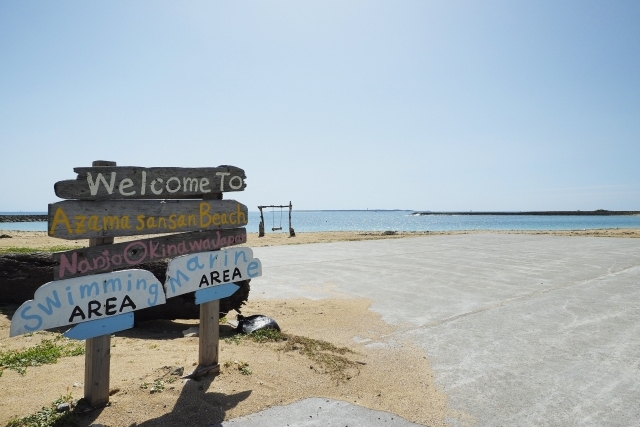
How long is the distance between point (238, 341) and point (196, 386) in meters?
1.48

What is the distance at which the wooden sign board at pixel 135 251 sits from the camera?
11.4ft

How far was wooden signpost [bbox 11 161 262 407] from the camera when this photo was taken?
11.3 ft

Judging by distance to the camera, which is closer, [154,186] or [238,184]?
[154,186]

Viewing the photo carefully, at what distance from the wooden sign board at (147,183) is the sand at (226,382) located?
1.83 metres

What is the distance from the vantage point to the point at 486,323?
6.64 metres

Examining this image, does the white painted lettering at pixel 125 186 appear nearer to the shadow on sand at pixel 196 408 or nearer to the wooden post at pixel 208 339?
the wooden post at pixel 208 339

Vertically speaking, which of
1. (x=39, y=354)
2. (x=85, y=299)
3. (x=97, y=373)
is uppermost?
(x=85, y=299)

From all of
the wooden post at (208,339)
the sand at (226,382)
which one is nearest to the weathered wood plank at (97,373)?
the sand at (226,382)

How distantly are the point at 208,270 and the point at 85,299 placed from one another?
49.3 inches

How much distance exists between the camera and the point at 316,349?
209 inches

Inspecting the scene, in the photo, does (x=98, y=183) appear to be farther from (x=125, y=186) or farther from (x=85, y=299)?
(x=85, y=299)

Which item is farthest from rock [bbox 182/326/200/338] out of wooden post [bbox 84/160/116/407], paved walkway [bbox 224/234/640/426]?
paved walkway [bbox 224/234/640/426]

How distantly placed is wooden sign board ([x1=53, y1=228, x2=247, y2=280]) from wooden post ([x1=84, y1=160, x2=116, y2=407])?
189 mm

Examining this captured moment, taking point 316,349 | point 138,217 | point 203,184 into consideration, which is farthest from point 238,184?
point 316,349
